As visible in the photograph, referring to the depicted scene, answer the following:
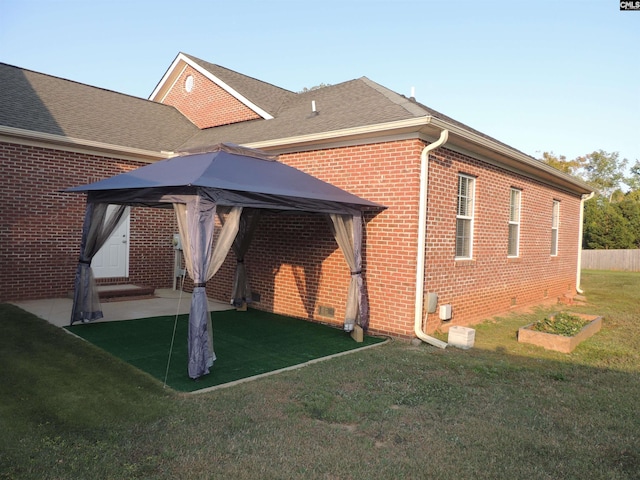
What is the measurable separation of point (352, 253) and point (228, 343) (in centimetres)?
234

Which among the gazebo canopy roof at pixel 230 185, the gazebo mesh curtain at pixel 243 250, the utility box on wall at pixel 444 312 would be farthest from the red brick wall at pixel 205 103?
the utility box on wall at pixel 444 312

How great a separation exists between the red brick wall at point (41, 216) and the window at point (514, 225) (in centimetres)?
893

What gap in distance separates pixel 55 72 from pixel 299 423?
12.9m

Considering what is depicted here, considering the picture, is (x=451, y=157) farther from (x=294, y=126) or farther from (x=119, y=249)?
(x=119, y=249)

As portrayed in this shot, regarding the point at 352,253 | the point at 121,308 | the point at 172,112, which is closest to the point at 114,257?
the point at 121,308

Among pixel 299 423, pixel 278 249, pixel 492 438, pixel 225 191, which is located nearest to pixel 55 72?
pixel 278 249

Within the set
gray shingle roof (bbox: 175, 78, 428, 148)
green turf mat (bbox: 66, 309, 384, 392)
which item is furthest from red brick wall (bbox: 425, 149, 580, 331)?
green turf mat (bbox: 66, 309, 384, 392)

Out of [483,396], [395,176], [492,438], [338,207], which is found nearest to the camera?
[492,438]

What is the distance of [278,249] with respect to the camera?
9500mm

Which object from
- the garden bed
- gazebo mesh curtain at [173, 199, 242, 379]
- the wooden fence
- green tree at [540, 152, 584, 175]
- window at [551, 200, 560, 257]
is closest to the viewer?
gazebo mesh curtain at [173, 199, 242, 379]

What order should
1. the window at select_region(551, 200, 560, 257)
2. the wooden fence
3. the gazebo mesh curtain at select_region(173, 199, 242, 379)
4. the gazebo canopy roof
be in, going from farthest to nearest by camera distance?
→ 1. the wooden fence
2. the window at select_region(551, 200, 560, 257)
3. the gazebo canopy roof
4. the gazebo mesh curtain at select_region(173, 199, 242, 379)

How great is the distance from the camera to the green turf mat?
5785 millimetres

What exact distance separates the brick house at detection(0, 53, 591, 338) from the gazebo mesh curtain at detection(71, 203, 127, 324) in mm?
2886

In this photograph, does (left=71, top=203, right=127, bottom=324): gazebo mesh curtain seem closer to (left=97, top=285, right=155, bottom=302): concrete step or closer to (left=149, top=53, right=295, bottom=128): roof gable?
(left=97, top=285, right=155, bottom=302): concrete step
